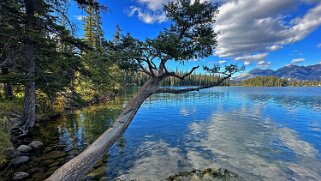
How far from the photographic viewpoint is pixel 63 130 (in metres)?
14.8

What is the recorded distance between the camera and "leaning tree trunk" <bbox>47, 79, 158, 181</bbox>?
5.42 m

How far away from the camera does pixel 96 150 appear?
6.46m

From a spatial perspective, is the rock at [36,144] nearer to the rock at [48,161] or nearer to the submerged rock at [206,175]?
the rock at [48,161]

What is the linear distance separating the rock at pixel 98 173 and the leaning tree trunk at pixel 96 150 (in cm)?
183

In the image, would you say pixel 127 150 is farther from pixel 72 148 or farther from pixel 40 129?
pixel 40 129

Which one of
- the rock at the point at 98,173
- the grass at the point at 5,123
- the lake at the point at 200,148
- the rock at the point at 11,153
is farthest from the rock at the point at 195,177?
the rock at the point at 11,153

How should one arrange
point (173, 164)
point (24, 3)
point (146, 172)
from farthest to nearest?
point (24, 3)
point (173, 164)
point (146, 172)

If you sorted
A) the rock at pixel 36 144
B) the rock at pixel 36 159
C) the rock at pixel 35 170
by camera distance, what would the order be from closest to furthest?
the rock at pixel 35 170 → the rock at pixel 36 159 → the rock at pixel 36 144

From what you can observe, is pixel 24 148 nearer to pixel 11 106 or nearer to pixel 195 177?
pixel 11 106

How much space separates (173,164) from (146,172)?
1.52m

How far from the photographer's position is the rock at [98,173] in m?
7.92

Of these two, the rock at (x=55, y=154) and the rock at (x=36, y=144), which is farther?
the rock at (x=36, y=144)

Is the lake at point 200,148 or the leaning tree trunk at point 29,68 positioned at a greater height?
the leaning tree trunk at point 29,68

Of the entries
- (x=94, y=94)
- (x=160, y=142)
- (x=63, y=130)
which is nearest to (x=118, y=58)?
(x=160, y=142)
